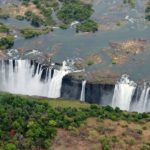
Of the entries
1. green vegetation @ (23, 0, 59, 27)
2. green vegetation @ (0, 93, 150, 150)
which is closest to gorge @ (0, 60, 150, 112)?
green vegetation @ (0, 93, 150, 150)

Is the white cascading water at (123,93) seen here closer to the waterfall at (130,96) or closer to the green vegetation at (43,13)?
the waterfall at (130,96)

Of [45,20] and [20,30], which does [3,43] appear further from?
[45,20]

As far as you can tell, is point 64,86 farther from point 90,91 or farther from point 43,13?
point 43,13

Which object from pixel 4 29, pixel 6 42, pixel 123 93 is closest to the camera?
pixel 123 93

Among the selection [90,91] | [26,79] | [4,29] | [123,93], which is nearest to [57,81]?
[90,91]

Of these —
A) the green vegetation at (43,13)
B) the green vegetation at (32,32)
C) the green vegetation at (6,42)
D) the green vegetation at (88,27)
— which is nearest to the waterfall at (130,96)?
the green vegetation at (88,27)

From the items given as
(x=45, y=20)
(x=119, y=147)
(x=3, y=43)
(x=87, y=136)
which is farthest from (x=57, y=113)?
(x=45, y=20)
